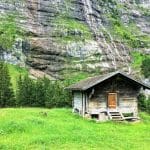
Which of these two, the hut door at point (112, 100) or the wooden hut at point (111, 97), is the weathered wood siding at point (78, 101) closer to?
the wooden hut at point (111, 97)

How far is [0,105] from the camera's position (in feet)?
232

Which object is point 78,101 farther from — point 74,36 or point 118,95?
point 74,36

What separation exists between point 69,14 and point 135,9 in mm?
44535

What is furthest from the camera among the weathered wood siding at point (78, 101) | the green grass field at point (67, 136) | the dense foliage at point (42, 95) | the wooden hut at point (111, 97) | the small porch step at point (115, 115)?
the dense foliage at point (42, 95)

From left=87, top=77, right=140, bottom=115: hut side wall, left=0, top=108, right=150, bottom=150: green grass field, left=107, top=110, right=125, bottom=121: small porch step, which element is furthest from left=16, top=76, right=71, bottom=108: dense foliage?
left=0, top=108, right=150, bottom=150: green grass field

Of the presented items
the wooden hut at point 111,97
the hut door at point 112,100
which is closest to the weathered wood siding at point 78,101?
the wooden hut at point 111,97

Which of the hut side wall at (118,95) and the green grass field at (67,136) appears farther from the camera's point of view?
the hut side wall at (118,95)

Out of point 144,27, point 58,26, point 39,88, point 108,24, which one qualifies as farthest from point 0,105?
point 144,27

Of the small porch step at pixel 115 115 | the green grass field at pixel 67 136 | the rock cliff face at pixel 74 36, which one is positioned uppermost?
the rock cliff face at pixel 74 36

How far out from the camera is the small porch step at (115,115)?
140 feet

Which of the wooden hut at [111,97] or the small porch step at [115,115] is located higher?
the wooden hut at [111,97]

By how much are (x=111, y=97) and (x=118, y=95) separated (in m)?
1.02

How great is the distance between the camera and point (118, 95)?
45.0 m

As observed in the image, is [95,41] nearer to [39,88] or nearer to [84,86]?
[39,88]
